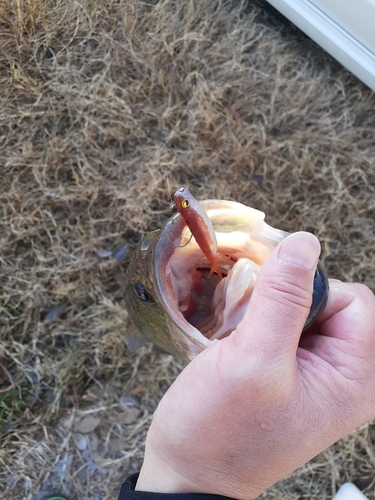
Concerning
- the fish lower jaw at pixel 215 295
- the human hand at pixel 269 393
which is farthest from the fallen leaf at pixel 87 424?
the fish lower jaw at pixel 215 295

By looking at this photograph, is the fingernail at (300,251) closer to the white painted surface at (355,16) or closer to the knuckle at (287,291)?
the knuckle at (287,291)

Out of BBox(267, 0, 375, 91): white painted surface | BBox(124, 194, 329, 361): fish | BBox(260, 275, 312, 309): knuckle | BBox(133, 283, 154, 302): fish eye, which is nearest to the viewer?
BBox(260, 275, 312, 309): knuckle

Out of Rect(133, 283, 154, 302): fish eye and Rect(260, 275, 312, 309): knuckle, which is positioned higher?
Rect(260, 275, 312, 309): knuckle

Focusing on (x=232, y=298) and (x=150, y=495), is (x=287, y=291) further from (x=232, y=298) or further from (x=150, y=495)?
(x=150, y=495)

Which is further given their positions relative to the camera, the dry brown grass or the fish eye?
the dry brown grass

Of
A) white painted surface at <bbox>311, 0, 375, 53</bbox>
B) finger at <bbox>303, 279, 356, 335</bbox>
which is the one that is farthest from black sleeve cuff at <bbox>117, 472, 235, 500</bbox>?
white painted surface at <bbox>311, 0, 375, 53</bbox>

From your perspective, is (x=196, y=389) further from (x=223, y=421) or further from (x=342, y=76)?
(x=342, y=76)

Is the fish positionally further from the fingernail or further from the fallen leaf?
the fallen leaf

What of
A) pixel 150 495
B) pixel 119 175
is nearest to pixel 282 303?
pixel 150 495
